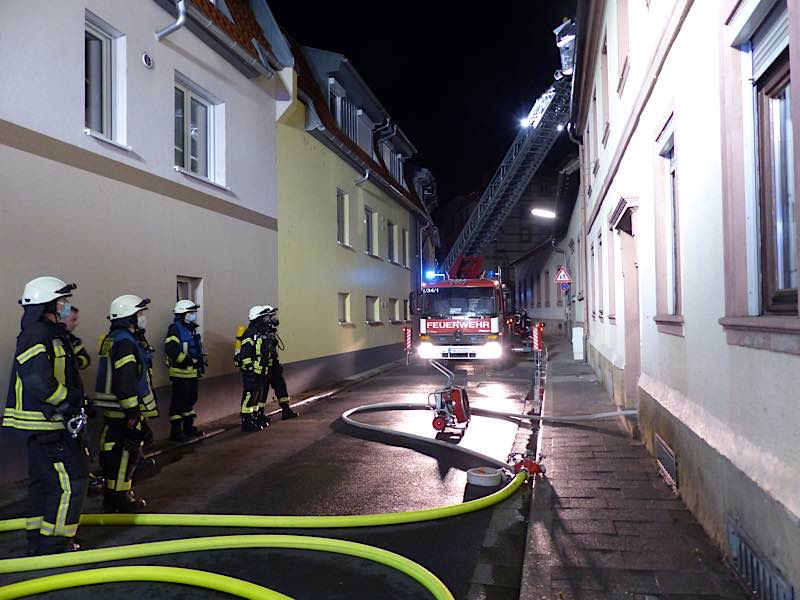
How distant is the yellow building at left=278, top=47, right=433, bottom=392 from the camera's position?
12820 mm

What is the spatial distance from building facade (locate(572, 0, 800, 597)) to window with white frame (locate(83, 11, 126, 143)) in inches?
243

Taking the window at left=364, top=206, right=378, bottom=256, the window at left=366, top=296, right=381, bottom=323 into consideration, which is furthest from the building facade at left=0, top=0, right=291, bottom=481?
the window at left=364, top=206, right=378, bottom=256

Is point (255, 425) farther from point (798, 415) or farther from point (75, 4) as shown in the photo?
point (798, 415)

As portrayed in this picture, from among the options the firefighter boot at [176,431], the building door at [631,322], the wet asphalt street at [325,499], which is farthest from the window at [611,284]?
the firefighter boot at [176,431]

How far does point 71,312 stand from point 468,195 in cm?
3654

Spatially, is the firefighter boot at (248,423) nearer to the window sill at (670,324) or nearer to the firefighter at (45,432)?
the firefighter at (45,432)

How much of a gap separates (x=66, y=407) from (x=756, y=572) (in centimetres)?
422

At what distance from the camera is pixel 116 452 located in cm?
519

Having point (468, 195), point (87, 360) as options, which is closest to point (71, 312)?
point (87, 360)

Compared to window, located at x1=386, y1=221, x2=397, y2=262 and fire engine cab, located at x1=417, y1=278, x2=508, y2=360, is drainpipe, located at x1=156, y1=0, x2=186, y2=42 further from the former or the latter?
window, located at x1=386, y1=221, x2=397, y2=262

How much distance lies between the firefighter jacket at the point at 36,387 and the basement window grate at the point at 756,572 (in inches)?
165

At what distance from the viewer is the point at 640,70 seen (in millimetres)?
7387

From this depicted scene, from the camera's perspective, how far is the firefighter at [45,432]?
416cm

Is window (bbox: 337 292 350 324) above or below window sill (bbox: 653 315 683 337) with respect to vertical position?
above
